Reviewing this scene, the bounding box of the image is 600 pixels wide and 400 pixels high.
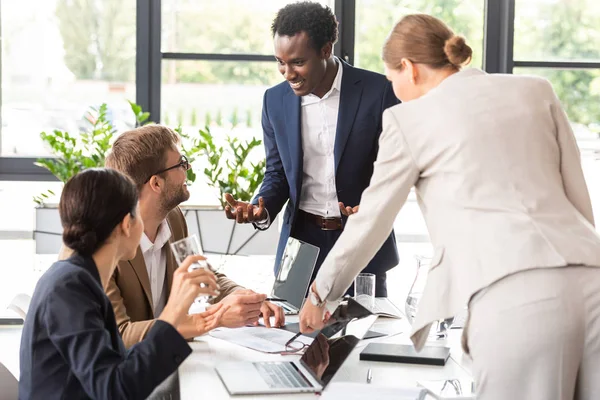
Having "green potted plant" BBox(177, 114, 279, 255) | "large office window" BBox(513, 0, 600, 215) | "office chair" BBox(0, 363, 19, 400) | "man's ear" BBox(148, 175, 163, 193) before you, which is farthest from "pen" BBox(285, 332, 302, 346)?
"large office window" BBox(513, 0, 600, 215)

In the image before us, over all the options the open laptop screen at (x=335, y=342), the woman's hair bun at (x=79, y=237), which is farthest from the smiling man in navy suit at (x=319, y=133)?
the woman's hair bun at (x=79, y=237)

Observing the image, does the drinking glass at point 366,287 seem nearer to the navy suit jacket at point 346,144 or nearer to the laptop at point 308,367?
the laptop at point 308,367

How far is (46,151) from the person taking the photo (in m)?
4.87

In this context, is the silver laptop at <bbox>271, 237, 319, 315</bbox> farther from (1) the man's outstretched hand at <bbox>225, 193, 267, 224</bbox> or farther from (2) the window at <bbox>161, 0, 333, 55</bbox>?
(2) the window at <bbox>161, 0, 333, 55</bbox>

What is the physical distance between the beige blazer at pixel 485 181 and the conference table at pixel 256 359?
19 centimetres

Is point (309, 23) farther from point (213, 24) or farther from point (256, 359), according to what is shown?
point (213, 24)

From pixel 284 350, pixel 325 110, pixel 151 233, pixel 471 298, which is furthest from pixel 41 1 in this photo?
pixel 471 298

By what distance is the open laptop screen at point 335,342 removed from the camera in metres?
1.97

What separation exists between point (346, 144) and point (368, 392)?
4.37 feet

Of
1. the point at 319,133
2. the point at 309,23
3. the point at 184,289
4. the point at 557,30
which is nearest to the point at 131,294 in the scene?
the point at 184,289

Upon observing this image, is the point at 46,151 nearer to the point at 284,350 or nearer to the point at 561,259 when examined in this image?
the point at 284,350

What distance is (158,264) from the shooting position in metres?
2.45

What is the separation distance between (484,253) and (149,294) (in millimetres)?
1005

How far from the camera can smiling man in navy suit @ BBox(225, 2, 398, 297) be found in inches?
112
